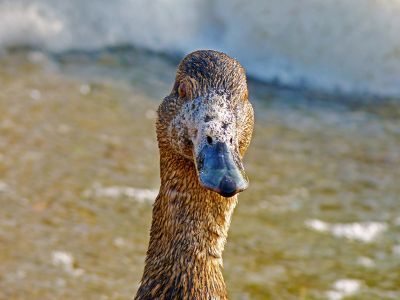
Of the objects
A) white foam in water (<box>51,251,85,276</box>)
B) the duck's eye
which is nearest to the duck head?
the duck's eye

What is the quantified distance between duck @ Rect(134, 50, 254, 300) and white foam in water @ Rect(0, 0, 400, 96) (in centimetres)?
631

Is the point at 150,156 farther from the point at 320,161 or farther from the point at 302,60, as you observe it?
the point at 302,60

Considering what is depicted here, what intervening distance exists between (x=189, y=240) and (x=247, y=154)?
11.9 feet

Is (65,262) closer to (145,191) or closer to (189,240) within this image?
(145,191)

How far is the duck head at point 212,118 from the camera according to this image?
1.99m


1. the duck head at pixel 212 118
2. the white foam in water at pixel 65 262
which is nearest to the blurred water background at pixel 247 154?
the white foam in water at pixel 65 262

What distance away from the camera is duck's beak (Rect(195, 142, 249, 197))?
1.92m

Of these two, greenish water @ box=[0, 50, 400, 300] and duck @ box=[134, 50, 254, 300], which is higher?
greenish water @ box=[0, 50, 400, 300]

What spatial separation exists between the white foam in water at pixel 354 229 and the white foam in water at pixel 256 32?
393 cm

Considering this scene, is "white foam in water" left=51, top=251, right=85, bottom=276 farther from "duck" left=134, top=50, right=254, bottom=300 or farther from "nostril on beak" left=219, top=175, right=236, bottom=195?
"nostril on beak" left=219, top=175, right=236, bottom=195

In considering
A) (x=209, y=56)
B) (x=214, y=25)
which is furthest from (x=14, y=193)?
(x=214, y=25)

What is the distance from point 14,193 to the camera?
4879 millimetres

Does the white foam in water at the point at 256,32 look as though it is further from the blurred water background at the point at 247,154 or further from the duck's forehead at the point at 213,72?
the duck's forehead at the point at 213,72

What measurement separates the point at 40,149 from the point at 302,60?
16.7ft
